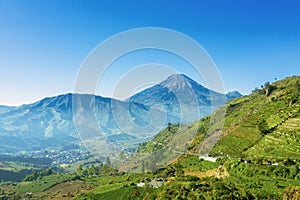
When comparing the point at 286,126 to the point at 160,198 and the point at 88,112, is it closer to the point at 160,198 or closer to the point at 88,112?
the point at 160,198

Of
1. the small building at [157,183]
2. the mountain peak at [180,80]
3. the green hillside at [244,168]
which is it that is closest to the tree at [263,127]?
the green hillside at [244,168]

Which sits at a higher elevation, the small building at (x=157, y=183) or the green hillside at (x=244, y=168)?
the green hillside at (x=244, y=168)

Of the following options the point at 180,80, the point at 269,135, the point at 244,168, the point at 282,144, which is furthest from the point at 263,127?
the point at 180,80

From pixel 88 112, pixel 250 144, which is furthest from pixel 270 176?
pixel 88 112

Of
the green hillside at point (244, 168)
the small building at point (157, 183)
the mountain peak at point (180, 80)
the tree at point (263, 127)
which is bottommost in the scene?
the small building at point (157, 183)

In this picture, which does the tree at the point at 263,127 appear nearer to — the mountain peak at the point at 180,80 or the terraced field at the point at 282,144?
the terraced field at the point at 282,144

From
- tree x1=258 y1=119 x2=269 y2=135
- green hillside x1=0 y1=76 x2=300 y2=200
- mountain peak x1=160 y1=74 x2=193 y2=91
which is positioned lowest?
green hillside x1=0 y1=76 x2=300 y2=200

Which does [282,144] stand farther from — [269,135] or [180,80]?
[180,80]

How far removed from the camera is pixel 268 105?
3016cm

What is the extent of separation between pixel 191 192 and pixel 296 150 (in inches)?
344

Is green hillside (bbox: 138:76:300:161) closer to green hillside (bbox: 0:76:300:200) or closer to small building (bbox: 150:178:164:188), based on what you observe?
green hillside (bbox: 0:76:300:200)

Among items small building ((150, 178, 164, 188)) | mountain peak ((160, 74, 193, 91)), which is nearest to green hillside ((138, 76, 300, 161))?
small building ((150, 178, 164, 188))

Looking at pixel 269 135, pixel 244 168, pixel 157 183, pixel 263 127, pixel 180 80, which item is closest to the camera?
pixel 244 168

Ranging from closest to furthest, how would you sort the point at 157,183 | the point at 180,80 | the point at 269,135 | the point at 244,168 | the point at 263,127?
1. the point at 244,168
2. the point at 157,183
3. the point at 180,80
4. the point at 269,135
5. the point at 263,127
